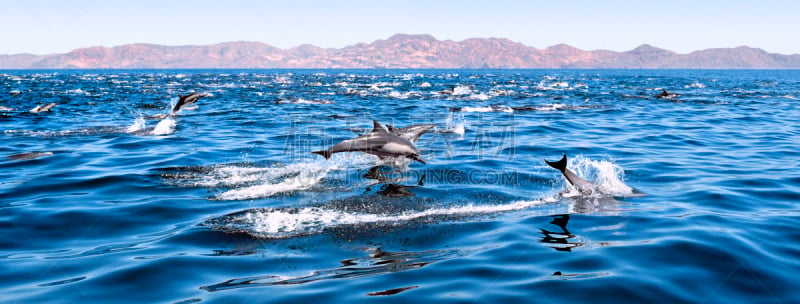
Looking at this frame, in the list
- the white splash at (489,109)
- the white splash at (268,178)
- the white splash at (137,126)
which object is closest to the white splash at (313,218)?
the white splash at (268,178)

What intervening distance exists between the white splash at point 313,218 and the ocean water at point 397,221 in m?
0.05

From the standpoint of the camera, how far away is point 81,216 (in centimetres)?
894

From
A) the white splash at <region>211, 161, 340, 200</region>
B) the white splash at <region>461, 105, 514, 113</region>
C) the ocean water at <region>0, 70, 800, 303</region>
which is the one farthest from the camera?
the white splash at <region>461, 105, 514, 113</region>

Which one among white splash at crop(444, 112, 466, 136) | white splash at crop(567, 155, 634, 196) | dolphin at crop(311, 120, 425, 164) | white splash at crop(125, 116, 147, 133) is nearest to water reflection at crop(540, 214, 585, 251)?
white splash at crop(567, 155, 634, 196)

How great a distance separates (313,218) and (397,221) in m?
1.33

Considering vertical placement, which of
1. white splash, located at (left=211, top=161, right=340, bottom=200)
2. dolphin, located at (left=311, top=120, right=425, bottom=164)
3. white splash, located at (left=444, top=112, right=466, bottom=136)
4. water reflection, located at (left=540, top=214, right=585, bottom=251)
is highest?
dolphin, located at (left=311, top=120, right=425, bottom=164)

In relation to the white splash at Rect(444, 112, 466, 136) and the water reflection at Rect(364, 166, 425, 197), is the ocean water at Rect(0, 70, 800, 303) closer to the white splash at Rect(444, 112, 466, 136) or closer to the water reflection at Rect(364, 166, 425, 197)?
the water reflection at Rect(364, 166, 425, 197)

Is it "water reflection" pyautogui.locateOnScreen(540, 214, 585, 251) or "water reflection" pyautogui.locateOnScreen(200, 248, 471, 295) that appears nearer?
"water reflection" pyautogui.locateOnScreen(200, 248, 471, 295)

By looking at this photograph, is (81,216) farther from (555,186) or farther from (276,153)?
(555,186)

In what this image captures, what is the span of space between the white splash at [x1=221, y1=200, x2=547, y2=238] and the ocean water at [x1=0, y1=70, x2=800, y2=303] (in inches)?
2.0

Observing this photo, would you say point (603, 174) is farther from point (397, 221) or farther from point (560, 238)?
point (397, 221)

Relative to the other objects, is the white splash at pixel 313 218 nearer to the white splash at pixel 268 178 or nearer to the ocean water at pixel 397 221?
the ocean water at pixel 397 221

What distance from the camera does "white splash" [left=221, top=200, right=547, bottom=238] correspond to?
8.11 meters

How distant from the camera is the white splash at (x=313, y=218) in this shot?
8109 millimetres
